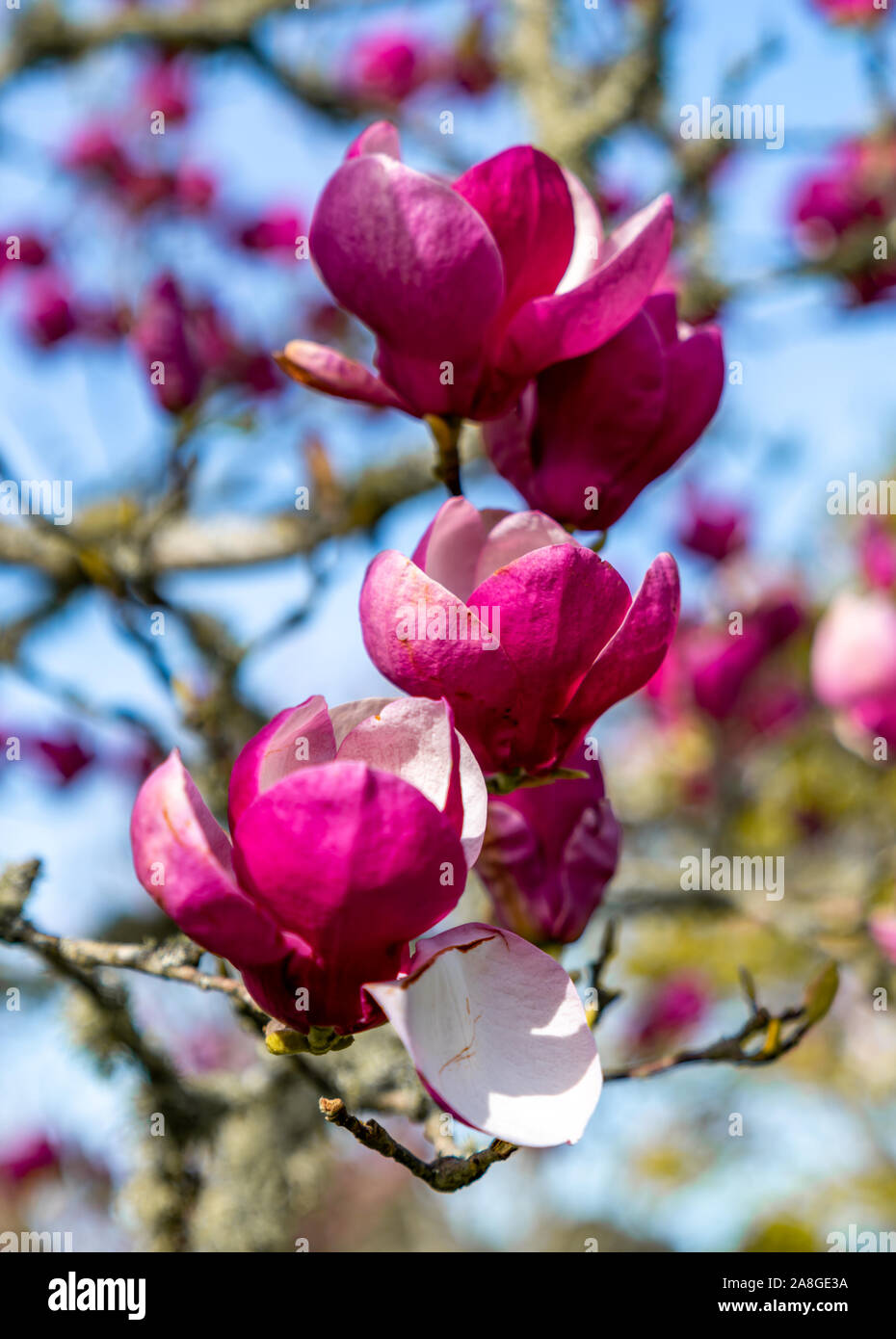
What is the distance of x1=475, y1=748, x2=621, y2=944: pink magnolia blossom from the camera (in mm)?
601

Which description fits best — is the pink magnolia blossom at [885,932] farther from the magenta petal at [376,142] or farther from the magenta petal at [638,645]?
the magenta petal at [376,142]

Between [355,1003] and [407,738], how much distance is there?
0.11 meters

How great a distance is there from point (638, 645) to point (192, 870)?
21cm

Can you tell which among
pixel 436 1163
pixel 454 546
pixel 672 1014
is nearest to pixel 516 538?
pixel 454 546

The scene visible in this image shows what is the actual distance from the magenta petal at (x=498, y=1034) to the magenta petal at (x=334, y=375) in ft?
0.92

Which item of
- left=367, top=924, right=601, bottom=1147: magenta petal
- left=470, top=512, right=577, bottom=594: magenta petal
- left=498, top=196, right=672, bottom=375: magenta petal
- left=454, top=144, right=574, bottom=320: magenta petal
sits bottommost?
left=367, top=924, right=601, bottom=1147: magenta petal

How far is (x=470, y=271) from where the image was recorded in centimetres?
49

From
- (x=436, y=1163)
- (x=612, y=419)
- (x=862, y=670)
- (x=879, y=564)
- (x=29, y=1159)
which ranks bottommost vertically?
(x=29, y=1159)

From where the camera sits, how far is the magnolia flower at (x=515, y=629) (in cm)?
45

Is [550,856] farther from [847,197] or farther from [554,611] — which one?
[847,197]

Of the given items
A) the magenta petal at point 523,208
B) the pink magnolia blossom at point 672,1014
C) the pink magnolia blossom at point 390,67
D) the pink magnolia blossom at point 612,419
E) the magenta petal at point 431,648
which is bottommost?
the pink magnolia blossom at point 672,1014

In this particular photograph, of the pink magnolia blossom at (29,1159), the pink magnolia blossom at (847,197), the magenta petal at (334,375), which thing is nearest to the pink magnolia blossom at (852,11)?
the pink magnolia blossom at (847,197)

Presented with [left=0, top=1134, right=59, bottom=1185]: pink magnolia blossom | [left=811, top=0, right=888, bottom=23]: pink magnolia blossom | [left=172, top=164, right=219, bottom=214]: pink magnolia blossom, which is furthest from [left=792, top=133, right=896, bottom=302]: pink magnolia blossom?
[left=0, top=1134, right=59, bottom=1185]: pink magnolia blossom

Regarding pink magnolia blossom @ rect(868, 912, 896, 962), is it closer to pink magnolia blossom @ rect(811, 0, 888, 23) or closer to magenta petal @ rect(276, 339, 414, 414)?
magenta petal @ rect(276, 339, 414, 414)
